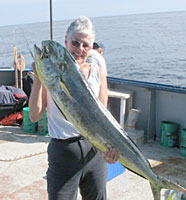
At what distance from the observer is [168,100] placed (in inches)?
237

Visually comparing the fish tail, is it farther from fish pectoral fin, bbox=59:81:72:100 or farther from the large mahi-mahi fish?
fish pectoral fin, bbox=59:81:72:100

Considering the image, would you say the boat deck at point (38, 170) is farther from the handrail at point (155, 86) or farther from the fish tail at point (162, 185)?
the fish tail at point (162, 185)

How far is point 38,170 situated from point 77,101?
2.96 metres

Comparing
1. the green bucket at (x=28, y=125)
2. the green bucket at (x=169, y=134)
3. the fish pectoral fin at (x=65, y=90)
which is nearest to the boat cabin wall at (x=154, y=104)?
the green bucket at (x=169, y=134)

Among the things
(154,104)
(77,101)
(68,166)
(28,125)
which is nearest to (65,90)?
(77,101)

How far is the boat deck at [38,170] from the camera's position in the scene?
389cm

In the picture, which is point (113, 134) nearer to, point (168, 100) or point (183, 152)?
point (183, 152)

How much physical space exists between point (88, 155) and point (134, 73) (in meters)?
18.3

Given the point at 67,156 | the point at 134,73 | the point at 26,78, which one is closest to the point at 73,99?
the point at 67,156

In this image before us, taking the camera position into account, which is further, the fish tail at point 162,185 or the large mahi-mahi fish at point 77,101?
the fish tail at point 162,185

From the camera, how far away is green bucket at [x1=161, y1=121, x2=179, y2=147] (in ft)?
18.6

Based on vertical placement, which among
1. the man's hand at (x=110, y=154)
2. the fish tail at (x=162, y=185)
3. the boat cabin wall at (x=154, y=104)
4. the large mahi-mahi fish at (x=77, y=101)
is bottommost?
the boat cabin wall at (x=154, y=104)

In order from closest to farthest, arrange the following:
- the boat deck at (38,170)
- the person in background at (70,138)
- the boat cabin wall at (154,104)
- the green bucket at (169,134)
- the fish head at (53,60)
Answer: the fish head at (53,60) → the person in background at (70,138) → the boat deck at (38,170) → the green bucket at (169,134) → the boat cabin wall at (154,104)

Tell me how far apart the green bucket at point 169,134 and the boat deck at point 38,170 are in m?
0.12
